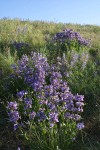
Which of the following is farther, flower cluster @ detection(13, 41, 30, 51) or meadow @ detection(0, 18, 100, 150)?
flower cluster @ detection(13, 41, 30, 51)

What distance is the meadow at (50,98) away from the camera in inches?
148

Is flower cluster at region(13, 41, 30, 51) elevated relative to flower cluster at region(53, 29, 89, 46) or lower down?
lower down

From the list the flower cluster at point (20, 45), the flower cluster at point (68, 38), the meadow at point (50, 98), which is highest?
the flower cluster at point (68, 38)

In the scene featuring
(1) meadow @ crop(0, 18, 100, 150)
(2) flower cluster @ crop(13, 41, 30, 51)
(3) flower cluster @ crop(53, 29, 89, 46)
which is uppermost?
(3) flower cluster @ crop(53, 29, 89, 46)

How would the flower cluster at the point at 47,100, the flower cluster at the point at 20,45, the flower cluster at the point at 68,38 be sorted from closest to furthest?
the flower cluster at the point at 47,100 < the flower cluster at the point at 20,45 < the flower cluster at the point at 68,38

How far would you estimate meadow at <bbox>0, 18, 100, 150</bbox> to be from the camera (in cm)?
376

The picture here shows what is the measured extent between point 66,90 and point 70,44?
136 inches

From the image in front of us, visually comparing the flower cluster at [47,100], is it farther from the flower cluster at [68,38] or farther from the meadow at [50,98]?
the flower cluster at [68,38]

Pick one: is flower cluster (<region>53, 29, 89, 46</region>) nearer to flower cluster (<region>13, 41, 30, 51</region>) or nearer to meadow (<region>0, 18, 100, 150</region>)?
meadow (<region>0, 18, 100, 150</region>)

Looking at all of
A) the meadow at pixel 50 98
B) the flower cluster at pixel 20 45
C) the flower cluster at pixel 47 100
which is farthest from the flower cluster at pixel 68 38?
the flower cluster at pixel 47 100

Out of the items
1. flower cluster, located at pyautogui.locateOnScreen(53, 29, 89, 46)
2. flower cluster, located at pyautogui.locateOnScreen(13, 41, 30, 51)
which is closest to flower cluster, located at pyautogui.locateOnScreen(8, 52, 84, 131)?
flower cluster, located at pyautogui.locateOnScreen(13, 41, 30, 51)

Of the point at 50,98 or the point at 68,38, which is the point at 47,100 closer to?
the point at 50,98

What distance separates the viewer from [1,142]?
163 inches

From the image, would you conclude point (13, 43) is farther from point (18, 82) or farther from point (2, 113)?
point (2, 113)
